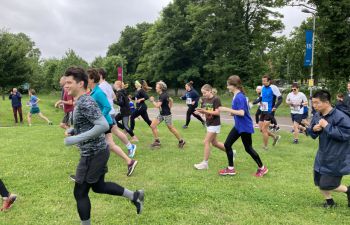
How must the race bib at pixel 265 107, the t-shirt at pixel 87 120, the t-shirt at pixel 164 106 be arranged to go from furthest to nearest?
1. the race bib at pixel 265 107
2. the t-shirt at pixel 164 106
3. the t-shirt at pixel 87 120

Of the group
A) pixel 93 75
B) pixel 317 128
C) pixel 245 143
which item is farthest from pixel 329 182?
pixel 93 75

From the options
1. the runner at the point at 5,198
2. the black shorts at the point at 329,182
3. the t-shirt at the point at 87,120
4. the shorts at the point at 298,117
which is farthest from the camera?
the shorts at the point at 298,117

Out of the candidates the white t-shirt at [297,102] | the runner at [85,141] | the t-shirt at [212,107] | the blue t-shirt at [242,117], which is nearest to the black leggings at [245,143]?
the blue t-shirt at [242,117]

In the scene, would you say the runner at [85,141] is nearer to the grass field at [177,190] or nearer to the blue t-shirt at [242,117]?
the grass field at [177,190]

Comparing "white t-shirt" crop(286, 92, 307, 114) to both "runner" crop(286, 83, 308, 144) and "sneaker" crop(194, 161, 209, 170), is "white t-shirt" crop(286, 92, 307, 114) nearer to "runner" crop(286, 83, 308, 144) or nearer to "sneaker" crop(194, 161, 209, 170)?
"runner" crop(286, 83, 308, 144)

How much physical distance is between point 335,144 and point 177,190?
8.43 feet

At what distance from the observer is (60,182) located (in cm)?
622

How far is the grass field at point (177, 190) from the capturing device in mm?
4688

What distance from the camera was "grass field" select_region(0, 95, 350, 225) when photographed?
4.69 m

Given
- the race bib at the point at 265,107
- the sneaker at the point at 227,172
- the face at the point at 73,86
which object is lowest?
the sneaker at the point at 227,172

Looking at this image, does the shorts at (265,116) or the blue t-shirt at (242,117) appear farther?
Answer: the shorts at (265,116)

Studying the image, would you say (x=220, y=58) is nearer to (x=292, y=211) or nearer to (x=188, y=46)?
(x=188, y=46)

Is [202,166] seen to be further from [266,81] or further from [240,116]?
[266,81]

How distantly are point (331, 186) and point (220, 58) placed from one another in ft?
117
